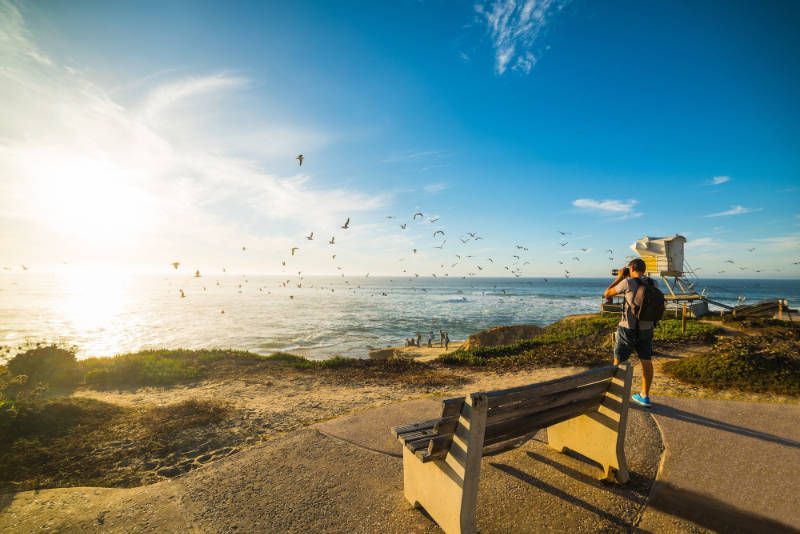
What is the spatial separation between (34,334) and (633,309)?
38388 mm

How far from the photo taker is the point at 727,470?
372 centimetres

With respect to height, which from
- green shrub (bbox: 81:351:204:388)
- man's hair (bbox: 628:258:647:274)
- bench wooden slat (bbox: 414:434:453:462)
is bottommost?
green shrub (bbox: 81:351:204:388)

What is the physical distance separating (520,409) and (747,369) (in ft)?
22.6

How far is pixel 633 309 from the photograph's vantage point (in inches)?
211

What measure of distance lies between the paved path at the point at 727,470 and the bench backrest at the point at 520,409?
1025mm

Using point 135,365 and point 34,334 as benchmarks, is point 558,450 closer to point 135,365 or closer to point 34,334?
point 135,365

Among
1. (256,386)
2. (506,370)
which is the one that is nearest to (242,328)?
(256,386)

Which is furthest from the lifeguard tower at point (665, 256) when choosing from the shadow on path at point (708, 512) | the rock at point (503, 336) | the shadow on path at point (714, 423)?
the shadow on path at point (708, 512)

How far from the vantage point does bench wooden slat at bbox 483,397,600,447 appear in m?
2.96

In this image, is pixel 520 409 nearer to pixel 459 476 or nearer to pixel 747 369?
pixel 459 476

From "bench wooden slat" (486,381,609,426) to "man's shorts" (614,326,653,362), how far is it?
219 centimetres

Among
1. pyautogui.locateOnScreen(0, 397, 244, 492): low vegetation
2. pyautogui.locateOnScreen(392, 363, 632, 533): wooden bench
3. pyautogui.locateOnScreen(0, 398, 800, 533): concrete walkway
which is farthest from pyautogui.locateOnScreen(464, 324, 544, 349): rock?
pyautogui.locateOnScreen(392, 363, 632, 533): wooden bench

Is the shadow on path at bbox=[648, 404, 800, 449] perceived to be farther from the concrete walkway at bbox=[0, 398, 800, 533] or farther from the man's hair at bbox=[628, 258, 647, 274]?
the man's hair at bbox=[628, 258, 647, 274]

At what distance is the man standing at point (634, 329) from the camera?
5328 mm
